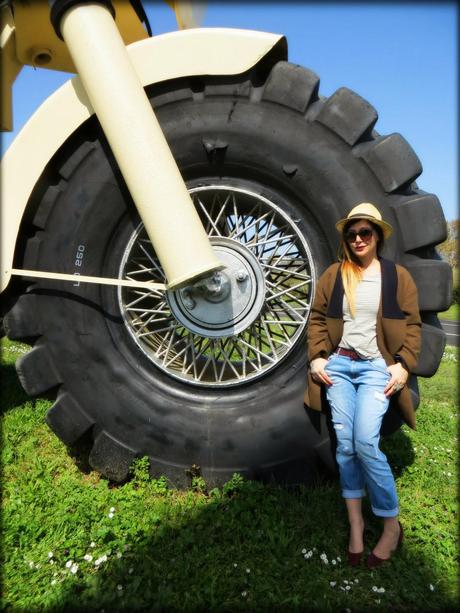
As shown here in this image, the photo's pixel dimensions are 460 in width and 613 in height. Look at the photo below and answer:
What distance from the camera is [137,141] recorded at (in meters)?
2.08

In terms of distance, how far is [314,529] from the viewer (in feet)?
7.04

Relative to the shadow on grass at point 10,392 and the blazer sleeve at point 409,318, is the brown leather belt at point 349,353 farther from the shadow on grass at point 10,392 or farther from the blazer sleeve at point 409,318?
the shadow on grass at point 10,392

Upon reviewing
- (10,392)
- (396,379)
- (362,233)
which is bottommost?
(10,392)

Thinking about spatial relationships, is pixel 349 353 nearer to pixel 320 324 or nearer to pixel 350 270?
pixel 320 324

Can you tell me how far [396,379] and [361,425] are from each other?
0.26 metres

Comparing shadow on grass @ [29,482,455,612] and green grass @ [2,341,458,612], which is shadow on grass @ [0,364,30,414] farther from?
shadow on grass @ [29,482,455,612]

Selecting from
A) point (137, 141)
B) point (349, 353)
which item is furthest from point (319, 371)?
point (137, 141)

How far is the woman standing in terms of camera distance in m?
2.00

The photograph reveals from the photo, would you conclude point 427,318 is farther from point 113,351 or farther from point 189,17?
point 189,17

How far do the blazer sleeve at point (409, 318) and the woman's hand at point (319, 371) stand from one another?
35cm

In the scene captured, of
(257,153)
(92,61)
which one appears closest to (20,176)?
(92,61)

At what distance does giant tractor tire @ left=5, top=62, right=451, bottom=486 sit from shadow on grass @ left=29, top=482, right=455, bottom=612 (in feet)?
0.67

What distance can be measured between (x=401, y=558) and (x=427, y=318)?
1.15 metres

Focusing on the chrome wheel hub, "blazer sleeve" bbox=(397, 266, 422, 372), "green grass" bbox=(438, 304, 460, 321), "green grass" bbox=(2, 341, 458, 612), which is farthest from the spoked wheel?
"green grass" bbox=(438, 304, 460, 321)
